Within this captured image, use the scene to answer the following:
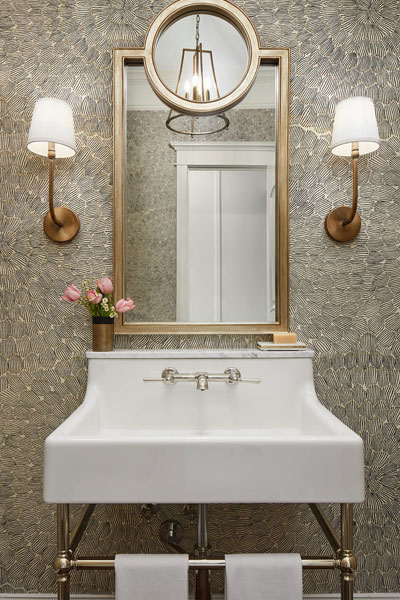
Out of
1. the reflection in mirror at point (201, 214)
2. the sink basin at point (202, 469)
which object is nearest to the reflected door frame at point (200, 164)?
the reflection in mirror at point (201, 214)

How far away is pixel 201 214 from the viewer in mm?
1486

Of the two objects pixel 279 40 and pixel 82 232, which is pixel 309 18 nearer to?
pixel 279 40

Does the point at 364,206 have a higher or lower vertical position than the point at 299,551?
higher

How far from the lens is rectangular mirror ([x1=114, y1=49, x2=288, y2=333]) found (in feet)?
4.87

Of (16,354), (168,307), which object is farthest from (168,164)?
(16,354)

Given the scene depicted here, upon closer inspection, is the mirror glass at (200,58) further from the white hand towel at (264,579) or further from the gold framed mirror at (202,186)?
the white hand towel at (264,579)

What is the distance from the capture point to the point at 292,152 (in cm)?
152

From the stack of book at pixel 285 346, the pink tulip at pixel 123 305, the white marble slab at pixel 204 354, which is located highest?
the pink tulip at pixel 123 305

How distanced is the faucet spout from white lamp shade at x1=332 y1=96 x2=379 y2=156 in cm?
86

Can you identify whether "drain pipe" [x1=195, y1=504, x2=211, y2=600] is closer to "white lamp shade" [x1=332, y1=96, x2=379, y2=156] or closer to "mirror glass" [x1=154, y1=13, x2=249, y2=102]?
"white lamp shade" [x1=332, y1=96, x2=379, y2=156]

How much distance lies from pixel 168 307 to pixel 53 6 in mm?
1136

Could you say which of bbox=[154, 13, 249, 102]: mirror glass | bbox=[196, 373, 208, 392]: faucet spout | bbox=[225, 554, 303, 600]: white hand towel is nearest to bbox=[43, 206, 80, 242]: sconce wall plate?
bbox=[154, 13, 249, 102]: mirror glass

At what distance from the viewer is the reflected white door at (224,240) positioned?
1481 millimetres

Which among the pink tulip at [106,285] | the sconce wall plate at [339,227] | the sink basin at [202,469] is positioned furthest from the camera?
the sconce wall plate at [339,227]
